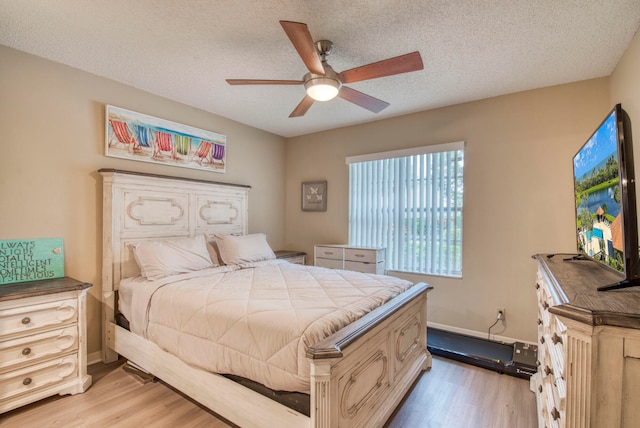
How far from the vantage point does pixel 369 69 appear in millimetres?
1956

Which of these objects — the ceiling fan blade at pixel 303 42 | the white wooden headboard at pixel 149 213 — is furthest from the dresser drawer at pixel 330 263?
the ceiling fan blade at pixel 303 42

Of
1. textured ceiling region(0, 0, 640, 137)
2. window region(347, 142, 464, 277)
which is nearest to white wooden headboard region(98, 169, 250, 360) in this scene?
textured ceiling region(0, 0, 640, 137)

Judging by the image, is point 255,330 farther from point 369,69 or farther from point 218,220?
point 218,220

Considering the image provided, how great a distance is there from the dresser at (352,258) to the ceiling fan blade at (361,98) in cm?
179

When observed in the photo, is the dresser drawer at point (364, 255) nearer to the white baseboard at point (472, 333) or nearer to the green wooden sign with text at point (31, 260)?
the white baseboard at point (472, 333)

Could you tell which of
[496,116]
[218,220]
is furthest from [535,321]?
[218,220]

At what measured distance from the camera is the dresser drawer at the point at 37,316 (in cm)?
192

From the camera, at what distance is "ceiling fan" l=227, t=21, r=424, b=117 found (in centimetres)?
167

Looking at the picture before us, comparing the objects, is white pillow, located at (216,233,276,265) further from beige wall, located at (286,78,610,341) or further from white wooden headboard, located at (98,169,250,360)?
beige wall, located at (286,78,610,341)

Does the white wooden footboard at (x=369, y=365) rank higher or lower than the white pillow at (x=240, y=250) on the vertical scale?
lower

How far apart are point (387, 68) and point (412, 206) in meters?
2.08

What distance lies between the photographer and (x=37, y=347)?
6.72ft

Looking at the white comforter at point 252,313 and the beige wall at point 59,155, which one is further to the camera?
the beige wall at point 59,155

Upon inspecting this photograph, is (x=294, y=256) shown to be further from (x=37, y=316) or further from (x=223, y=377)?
(x=37, y=316)
